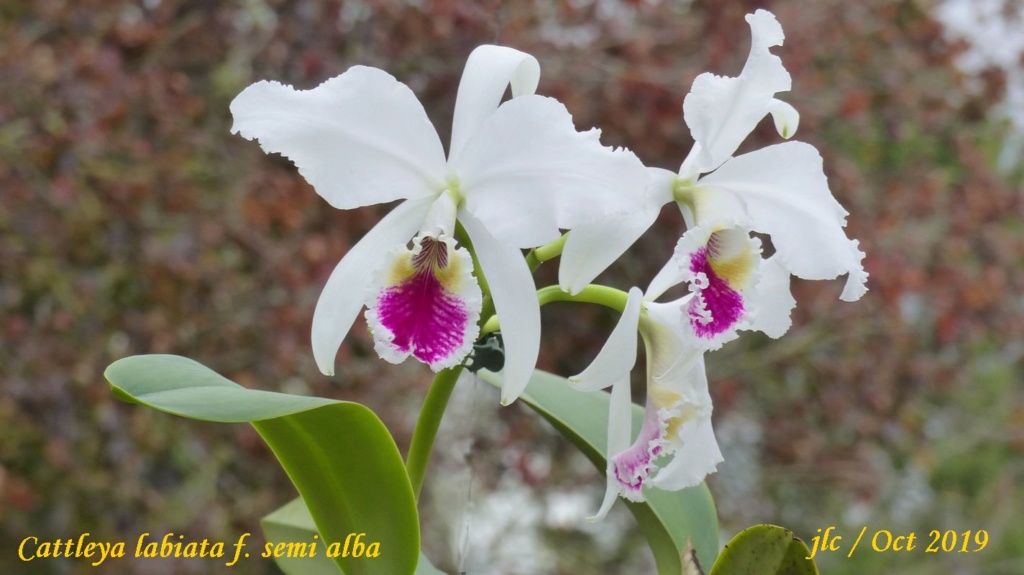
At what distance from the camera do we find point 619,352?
66 centimetres

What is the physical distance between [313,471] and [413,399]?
146 centimetres

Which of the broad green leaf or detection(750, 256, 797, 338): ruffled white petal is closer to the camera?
detection(750, 256, 797, 338): ruffled white petal

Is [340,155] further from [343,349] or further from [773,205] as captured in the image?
[343,349]

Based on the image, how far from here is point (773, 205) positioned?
0.70 m

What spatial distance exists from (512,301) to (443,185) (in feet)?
0.31

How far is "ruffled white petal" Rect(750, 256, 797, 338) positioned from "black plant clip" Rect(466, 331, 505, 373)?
191 mm

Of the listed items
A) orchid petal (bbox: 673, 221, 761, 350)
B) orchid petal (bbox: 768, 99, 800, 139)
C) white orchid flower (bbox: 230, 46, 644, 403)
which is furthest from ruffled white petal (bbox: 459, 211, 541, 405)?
orchid petal (bbox: 768, 99, 800, 139)

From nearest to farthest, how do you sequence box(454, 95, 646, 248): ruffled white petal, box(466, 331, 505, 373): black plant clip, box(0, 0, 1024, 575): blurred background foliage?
box(454, 95, 646, 248): ruffled white petal
box(466, 331, 505, 373): black plant clip
box(0, 0, 1024, 575): blurred background foliage

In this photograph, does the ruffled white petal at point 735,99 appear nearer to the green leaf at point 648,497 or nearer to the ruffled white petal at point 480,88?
the ruffled white petal at point 480,88

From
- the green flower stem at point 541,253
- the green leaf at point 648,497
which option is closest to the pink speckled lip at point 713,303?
the green flower stem at point 541,253

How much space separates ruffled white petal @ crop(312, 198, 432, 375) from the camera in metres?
0.70

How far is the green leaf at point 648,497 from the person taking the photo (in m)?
0.81

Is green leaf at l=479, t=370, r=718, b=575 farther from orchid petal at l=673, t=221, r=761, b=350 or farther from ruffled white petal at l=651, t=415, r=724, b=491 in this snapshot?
A: orchid petal at l=673, t=221, r=761, b=350

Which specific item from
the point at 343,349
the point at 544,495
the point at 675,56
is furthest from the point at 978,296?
the point at 343,349
